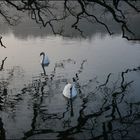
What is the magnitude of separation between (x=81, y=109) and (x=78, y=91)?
3.45 meters

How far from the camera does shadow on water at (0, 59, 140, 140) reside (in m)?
14.3

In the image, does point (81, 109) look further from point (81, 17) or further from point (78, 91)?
point (81, 17)

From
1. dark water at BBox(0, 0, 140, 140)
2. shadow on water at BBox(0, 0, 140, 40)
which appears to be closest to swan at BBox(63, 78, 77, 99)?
dark water at BBox(0, 0, 140, 140)

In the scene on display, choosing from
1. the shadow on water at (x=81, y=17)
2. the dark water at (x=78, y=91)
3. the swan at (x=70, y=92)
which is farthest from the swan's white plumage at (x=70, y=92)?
the shadow on water at (x=81, y=17)

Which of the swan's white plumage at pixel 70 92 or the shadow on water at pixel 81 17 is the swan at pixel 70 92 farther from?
the shadow on water at pixel 81 17

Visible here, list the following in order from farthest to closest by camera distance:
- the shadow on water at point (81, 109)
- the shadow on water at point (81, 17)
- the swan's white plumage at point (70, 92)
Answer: the swan's white plumage at point (70, 92) → the shadow on water at point (81, 17) → the shadow on water at point (81, 109)

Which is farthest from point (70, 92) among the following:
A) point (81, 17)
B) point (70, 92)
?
point (81, 17)

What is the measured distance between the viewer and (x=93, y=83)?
21.6 metres

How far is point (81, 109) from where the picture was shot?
56.0 feet

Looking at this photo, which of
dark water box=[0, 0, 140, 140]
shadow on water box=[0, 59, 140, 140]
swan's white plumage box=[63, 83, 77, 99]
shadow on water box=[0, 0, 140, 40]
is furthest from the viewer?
swan's white plumage box=[63, 83, 77, 99]

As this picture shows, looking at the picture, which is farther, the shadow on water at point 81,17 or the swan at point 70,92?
the swan at point 70,92

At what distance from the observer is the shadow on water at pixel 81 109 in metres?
14.3

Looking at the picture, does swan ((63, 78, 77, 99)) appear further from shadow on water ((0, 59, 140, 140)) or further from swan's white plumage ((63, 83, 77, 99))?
shadow on water ((0, 59, 140, 140))

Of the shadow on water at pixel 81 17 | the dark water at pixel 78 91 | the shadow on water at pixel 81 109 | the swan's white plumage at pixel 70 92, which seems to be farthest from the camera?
the swan's white plumage at pixel 70 92
